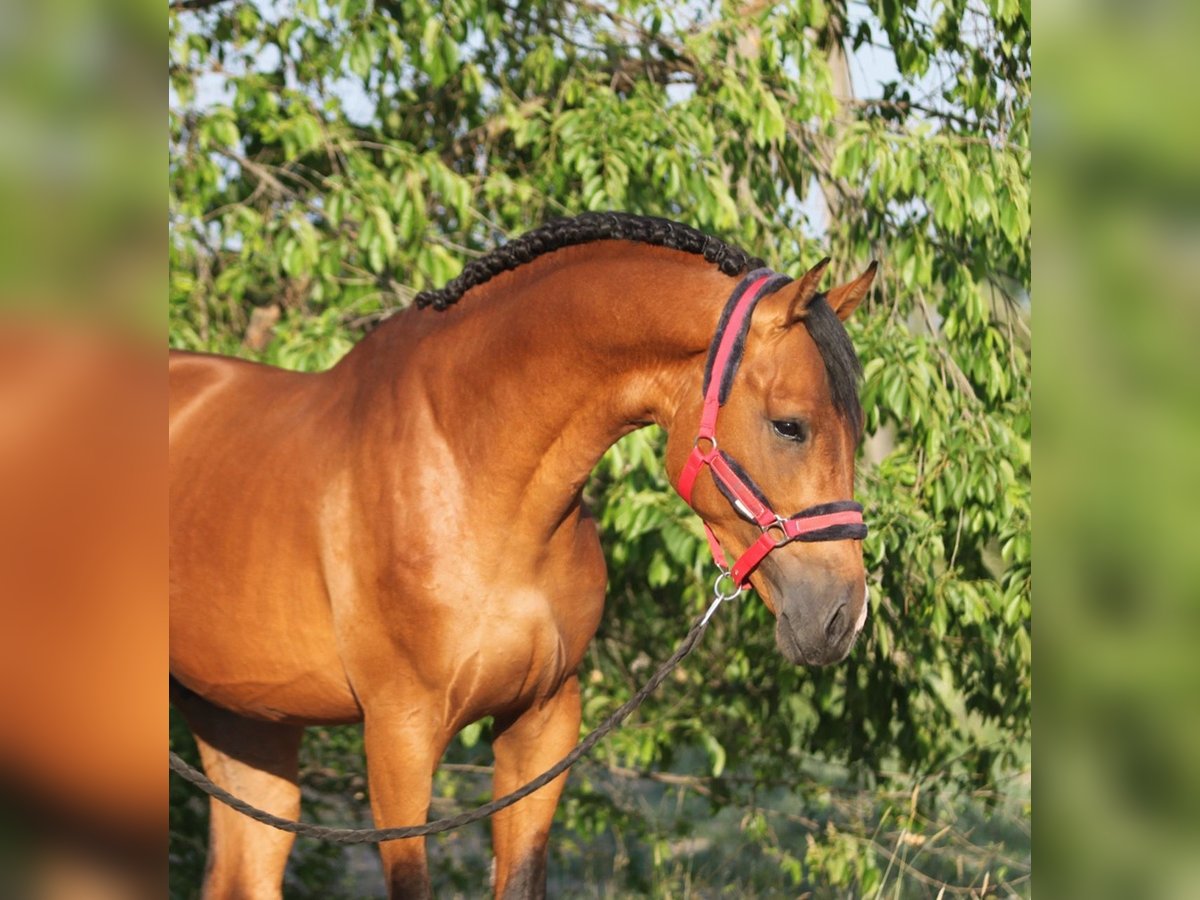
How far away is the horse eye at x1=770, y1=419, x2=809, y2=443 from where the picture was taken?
2252 millimetres

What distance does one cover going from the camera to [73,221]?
0.70 meters

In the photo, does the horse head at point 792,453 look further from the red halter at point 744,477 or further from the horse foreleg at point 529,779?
the horse foreleg at point 529,779

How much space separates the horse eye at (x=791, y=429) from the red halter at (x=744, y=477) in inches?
4.2

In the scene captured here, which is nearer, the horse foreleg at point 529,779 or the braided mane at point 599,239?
the braided mane at point 599,239

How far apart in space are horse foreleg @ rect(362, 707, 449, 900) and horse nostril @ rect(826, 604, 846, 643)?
34.4 inches

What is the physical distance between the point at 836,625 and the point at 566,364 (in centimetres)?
74

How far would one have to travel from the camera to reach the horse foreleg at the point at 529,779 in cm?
275

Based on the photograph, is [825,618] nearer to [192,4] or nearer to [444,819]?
[444,819]

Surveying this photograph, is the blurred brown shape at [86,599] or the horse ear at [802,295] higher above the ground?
the horse ear at [802,295]

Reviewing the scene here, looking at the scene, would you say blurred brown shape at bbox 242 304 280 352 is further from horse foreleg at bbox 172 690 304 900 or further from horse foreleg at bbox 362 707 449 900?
horse foreleg at bbox 362 707 449 900

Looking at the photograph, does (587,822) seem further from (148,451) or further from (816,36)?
(148,451)

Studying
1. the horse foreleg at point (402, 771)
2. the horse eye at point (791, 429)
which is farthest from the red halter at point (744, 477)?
the horse foreleg at point (402, 771)

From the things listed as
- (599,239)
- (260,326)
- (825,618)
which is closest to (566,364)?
(599,239)

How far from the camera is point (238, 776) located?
3.56m
